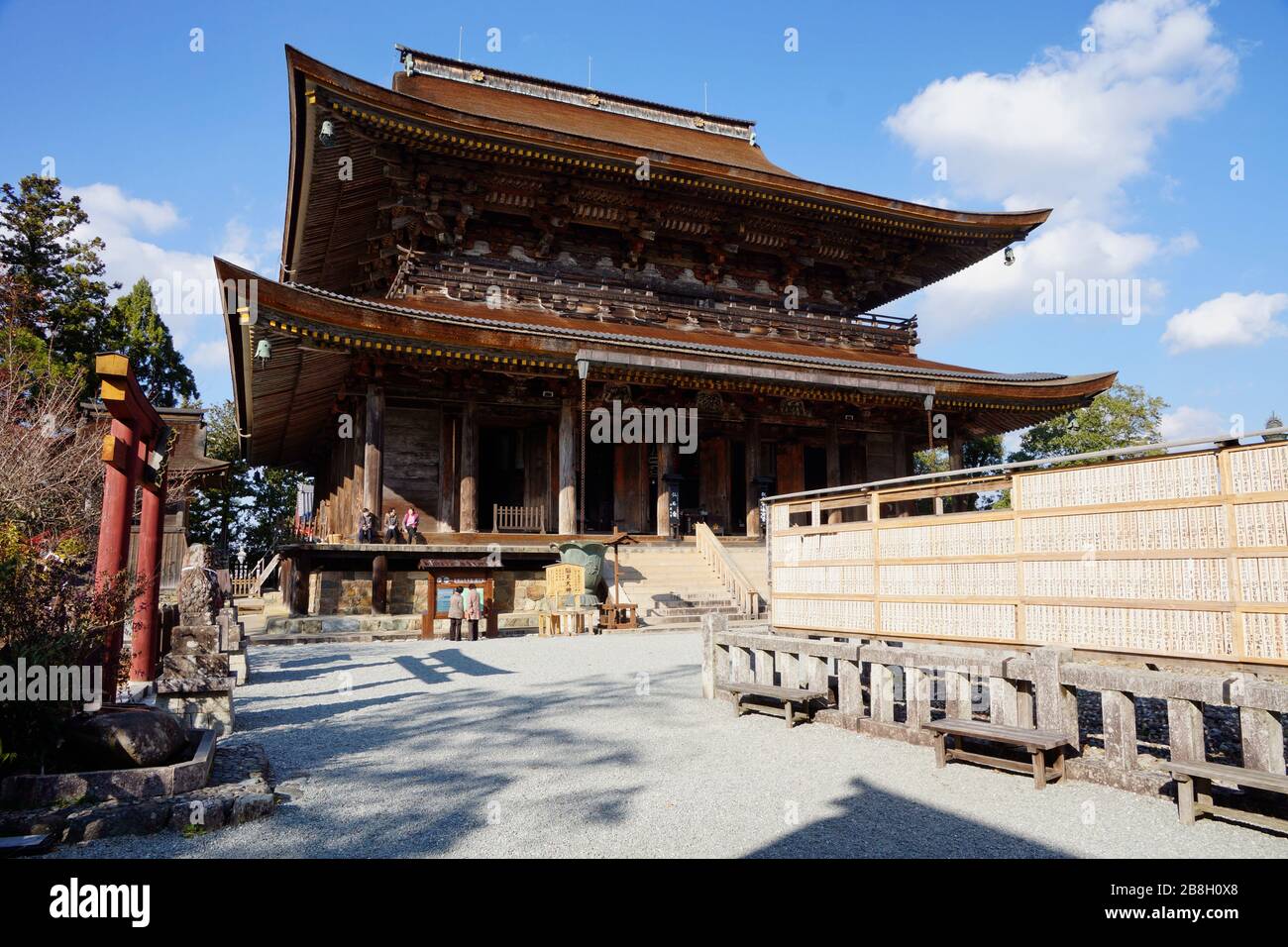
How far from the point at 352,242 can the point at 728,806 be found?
19.7 m

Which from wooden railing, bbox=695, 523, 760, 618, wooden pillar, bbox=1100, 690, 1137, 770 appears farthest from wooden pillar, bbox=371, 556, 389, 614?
wooden pillar, bbox=1100, 690, 1137, 770

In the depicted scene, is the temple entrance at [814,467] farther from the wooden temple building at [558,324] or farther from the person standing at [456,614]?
the person standing at [456,614]

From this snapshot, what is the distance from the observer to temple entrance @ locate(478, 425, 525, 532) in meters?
20.2

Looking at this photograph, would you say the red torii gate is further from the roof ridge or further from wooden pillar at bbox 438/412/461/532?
the roof ridge

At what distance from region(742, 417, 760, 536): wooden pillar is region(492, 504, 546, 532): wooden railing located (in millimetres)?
5449

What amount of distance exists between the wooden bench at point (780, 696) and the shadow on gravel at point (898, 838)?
6.35 ft

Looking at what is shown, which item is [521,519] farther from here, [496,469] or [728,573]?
[728,573]

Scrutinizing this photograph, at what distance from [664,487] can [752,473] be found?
119 inches

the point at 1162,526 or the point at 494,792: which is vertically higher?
the point at 1162,526

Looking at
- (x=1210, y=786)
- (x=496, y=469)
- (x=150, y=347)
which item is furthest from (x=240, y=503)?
(x=1210, y=786)

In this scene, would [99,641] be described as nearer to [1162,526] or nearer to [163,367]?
[1162,526]

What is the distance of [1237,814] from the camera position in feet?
13.7
